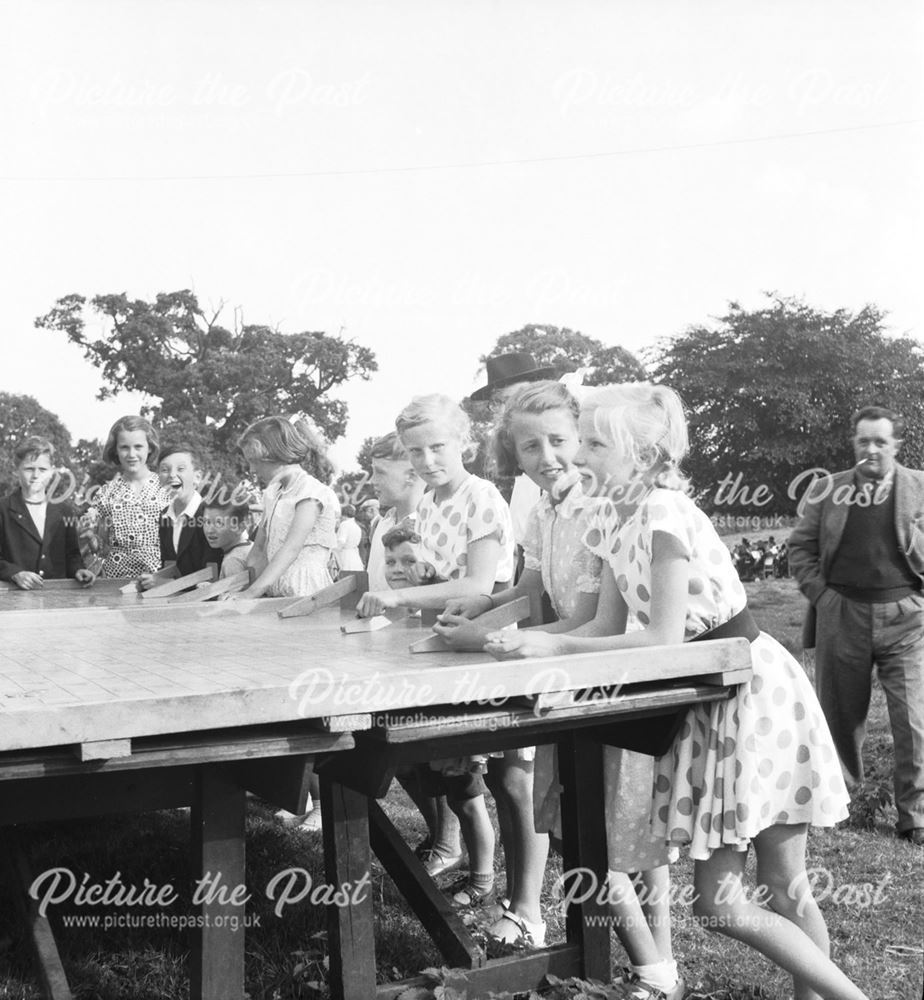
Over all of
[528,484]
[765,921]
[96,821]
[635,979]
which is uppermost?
[528,484]

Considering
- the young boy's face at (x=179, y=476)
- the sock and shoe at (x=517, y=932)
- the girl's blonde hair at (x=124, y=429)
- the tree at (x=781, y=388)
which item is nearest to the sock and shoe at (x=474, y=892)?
the sock and shoe at (x=517, y=932)

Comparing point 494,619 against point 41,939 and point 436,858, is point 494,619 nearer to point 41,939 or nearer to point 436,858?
point 41,939

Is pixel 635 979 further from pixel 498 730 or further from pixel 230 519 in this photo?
pixel 230 519

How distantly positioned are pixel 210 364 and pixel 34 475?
23123mm

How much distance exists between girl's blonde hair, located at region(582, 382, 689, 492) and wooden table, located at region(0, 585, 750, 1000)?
46 cm

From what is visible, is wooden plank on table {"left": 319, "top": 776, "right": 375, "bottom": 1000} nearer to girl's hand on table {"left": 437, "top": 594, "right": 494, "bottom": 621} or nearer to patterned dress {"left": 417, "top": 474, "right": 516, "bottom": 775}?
girl's hand on table {"left": 437, "top": 594, "right": 494, "bottom": 621}

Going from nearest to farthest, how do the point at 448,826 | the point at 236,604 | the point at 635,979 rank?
the point at 635,979 < the point at 236,604 < the point at 448,826

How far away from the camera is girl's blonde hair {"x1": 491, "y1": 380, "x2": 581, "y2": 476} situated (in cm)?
326

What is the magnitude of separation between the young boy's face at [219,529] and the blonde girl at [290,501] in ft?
4.34

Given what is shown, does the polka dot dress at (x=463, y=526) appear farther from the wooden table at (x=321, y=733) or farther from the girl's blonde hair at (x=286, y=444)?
the girl's blonde hair at (x=286, y=444)

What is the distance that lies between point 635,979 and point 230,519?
13.6ft

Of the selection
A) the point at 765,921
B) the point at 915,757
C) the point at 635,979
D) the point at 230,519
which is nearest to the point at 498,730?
the point at 765,921

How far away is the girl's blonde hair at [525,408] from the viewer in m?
3.26

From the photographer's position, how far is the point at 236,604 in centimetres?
418
